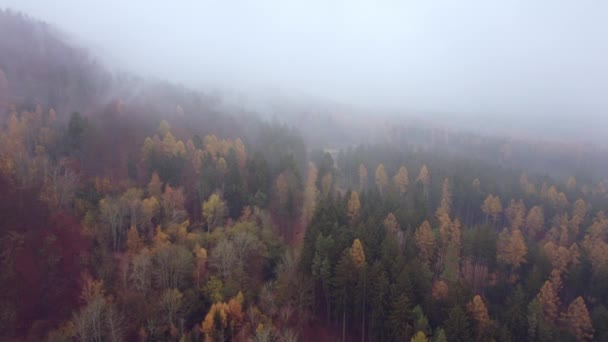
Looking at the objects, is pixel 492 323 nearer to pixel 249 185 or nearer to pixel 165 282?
pixel 165 282

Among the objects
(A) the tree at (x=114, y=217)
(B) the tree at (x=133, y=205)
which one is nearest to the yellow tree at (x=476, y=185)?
(B) the tree at (x=133, y=205)

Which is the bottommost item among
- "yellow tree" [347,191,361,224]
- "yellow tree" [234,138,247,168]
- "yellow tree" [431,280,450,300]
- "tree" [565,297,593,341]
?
"tree" [565,297,593,341]

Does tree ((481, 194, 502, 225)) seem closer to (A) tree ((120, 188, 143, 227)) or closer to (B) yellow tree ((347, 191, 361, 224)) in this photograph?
(B) yellow tree ((347, 191, 361, 224))

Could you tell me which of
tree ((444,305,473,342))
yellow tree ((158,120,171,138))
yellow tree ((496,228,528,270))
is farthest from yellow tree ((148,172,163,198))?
yellow tree ((496,228,528,270))

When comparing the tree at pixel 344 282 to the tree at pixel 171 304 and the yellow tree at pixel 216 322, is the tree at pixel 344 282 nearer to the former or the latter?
the yellow tree at pixel 216 322

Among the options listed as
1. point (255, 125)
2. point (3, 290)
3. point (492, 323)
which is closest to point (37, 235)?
point (3, 290)
